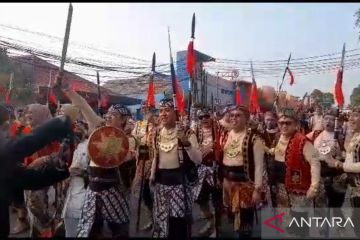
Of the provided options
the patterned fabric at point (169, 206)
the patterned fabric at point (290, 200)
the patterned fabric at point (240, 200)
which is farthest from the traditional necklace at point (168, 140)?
the patterned fabric at point (290, 200)

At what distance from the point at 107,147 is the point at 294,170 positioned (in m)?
2.27

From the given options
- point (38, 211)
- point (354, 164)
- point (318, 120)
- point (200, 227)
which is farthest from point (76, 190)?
point (318, 120)

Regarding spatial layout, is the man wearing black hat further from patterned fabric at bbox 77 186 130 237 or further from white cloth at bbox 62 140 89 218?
white cloth at bbox 62 140 89 218

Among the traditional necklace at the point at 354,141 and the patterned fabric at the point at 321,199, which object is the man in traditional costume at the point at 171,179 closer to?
the patterned fabric at the point at 321,199

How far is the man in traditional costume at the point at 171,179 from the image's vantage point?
16.6 feet

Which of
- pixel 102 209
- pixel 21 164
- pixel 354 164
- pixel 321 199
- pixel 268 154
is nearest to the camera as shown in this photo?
pixel 21 164

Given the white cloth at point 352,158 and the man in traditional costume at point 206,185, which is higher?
the white cloth at point 352,158

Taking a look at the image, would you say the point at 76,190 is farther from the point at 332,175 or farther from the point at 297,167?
the point at 332,175

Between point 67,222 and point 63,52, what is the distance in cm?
216

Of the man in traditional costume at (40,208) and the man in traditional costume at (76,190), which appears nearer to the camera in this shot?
the man in traditional costume at (76,190)

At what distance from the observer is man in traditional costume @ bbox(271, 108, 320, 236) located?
518 cm

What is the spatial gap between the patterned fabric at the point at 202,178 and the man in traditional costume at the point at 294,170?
1.36 metres

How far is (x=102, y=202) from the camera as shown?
479cm

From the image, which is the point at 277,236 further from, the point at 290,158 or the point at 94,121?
the point at 94,121
